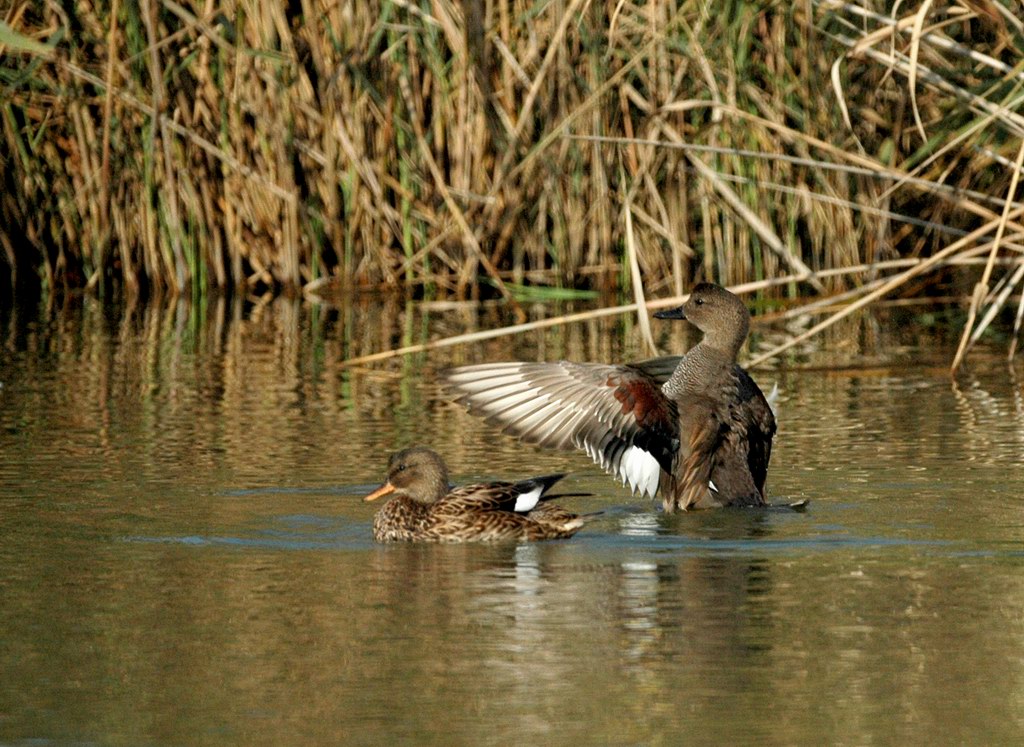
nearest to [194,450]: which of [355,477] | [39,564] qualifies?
[355,477]

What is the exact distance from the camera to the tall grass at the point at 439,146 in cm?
1187

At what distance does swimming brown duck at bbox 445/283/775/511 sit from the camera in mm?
6652

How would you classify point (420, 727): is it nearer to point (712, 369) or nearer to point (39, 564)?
point (39, 564)

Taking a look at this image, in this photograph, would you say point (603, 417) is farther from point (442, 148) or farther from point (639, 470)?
point (442, 148)

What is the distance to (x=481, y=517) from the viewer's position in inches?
241

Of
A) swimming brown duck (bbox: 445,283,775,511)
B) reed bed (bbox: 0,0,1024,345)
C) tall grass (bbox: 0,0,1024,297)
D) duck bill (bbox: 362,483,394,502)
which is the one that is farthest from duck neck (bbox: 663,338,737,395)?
reed bed (bbox: 0,0,1024,345)

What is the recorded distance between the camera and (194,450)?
759 cm

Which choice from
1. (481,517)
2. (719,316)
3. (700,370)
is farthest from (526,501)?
(719,316)

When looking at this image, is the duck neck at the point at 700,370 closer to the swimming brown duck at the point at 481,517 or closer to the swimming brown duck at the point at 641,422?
the swimming brown duck at the point at 641,422

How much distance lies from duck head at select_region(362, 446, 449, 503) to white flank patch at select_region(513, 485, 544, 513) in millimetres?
359

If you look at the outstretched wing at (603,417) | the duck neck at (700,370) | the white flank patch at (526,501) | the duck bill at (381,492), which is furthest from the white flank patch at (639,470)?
the duck bill at (381,492)

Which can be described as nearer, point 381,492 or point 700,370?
point 381,492

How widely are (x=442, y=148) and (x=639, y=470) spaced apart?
6.41 metres

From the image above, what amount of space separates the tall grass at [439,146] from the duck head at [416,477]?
16.9 ft
